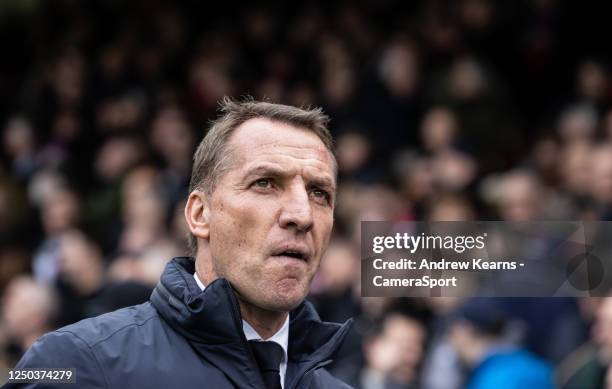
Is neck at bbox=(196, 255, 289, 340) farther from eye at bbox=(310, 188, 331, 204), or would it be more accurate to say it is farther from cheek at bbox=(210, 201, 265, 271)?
eye at bbox=(310, 188, 331, 204)

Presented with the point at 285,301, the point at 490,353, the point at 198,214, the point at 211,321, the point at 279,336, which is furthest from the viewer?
the point at 490,353

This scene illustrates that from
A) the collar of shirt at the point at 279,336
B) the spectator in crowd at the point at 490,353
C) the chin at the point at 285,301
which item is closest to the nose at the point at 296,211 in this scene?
the chin at the point at 285,301

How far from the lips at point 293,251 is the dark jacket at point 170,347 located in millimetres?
178


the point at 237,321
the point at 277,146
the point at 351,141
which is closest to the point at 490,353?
the point at 277,146

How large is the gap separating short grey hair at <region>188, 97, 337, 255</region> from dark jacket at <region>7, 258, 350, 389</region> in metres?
0.30

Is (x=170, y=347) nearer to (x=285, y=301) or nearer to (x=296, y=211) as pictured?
(x=285, y=301)

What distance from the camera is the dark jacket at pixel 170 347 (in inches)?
108

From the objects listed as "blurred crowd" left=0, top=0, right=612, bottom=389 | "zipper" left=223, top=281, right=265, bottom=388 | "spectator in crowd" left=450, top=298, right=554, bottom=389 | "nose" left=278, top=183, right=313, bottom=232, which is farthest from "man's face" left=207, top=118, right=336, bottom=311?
"spectator in crowd" left=450, top=298, right=554, bottom=389

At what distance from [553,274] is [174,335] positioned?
5.42 feet

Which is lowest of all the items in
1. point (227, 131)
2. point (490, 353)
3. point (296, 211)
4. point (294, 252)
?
point (294, 252)

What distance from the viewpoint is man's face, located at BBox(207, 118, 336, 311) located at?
301cm

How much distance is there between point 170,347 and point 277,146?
638mm

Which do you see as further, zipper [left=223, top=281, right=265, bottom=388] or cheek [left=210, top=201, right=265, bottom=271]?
cheek [left=210, top=201, right=265, bottom=271]

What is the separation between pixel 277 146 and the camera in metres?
3.15
